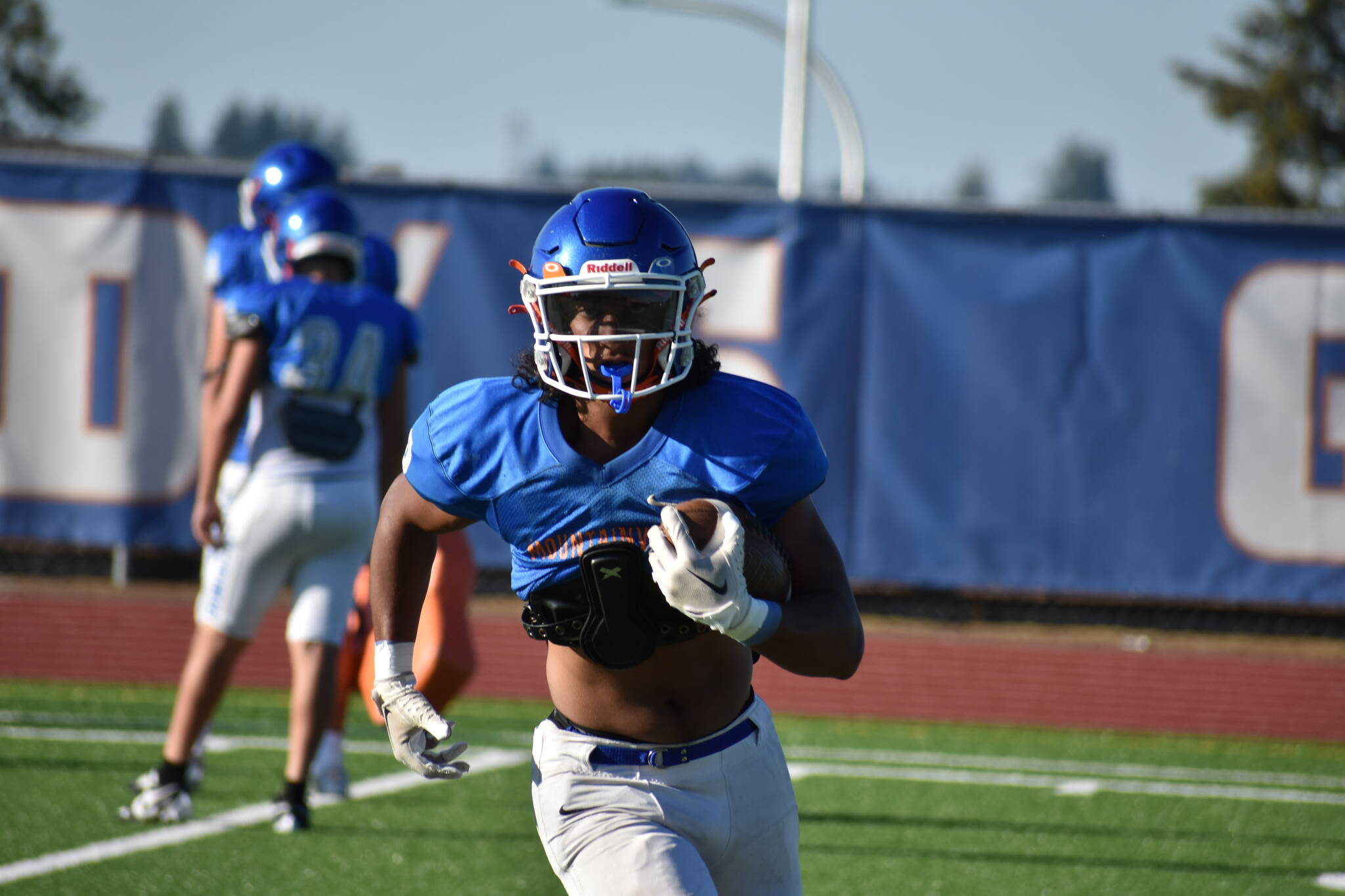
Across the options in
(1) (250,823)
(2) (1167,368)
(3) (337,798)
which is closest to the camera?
(1) (250,823)

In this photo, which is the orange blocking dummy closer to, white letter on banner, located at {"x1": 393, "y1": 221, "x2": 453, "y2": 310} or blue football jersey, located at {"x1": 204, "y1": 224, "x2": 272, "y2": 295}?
blue football jersey, located at {"x1": 204, "y1": 224, "x2": 272, "y2": 295}

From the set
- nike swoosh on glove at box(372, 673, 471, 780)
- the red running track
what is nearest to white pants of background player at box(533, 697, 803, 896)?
nike swoosh on glove at box(372, 673, 471, 780)

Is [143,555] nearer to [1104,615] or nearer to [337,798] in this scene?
[337,798]

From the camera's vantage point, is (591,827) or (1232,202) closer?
(591,827)

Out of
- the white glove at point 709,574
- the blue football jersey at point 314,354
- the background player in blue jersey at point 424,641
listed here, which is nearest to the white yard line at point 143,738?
the background player in blue jersey at point 424,641

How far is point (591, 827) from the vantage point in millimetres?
2531

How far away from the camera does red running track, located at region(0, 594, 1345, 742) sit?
762cm

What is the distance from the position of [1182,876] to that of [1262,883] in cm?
24

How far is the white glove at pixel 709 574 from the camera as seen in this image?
2150mm

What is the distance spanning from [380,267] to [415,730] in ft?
11.9

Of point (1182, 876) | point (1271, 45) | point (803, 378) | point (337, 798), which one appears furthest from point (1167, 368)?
point (1271, 45)

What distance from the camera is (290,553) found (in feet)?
16.0

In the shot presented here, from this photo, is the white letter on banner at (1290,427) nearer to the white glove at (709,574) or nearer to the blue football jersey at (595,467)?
the blue football jersey at (595,467)

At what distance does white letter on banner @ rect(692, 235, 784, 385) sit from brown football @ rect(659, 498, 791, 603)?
5702 millimetres
